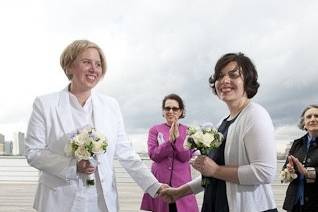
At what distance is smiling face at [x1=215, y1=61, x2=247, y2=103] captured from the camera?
8.09 feet

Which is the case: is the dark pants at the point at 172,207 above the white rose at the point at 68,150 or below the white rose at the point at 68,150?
below

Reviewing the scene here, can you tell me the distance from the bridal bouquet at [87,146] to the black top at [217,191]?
57cm

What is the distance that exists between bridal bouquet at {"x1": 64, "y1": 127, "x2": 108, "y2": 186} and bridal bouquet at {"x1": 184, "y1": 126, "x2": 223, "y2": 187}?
1.50ft

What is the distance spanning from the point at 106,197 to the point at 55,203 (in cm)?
26

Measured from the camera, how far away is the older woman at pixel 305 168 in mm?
4035

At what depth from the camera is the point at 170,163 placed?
14.2ft

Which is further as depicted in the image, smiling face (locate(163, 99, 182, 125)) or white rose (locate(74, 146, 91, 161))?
smiling face (locate(163, 99, 182, 125))

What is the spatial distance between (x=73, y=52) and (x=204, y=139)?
85 centimetres

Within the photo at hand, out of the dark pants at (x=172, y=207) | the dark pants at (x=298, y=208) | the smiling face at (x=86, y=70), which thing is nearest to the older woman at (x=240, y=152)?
the smiling face at (x=86, y=70)

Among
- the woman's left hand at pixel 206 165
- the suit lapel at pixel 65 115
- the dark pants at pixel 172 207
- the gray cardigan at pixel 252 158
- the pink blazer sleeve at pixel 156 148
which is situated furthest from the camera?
the pink blazer sleeve at pixel 156 148

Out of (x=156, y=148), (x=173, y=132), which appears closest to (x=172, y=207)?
(x=156, y=148)

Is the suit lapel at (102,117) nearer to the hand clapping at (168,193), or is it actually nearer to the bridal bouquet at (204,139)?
the bridal bouquet at (204,139)

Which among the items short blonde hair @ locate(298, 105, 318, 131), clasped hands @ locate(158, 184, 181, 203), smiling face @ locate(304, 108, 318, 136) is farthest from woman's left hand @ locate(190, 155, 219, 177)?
short blonde hair @ locate(298, 105, 318, 131)

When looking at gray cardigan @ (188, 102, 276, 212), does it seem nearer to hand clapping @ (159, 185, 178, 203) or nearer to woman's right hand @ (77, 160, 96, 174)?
woman's right hand @ (77, 160, 96, 174)
